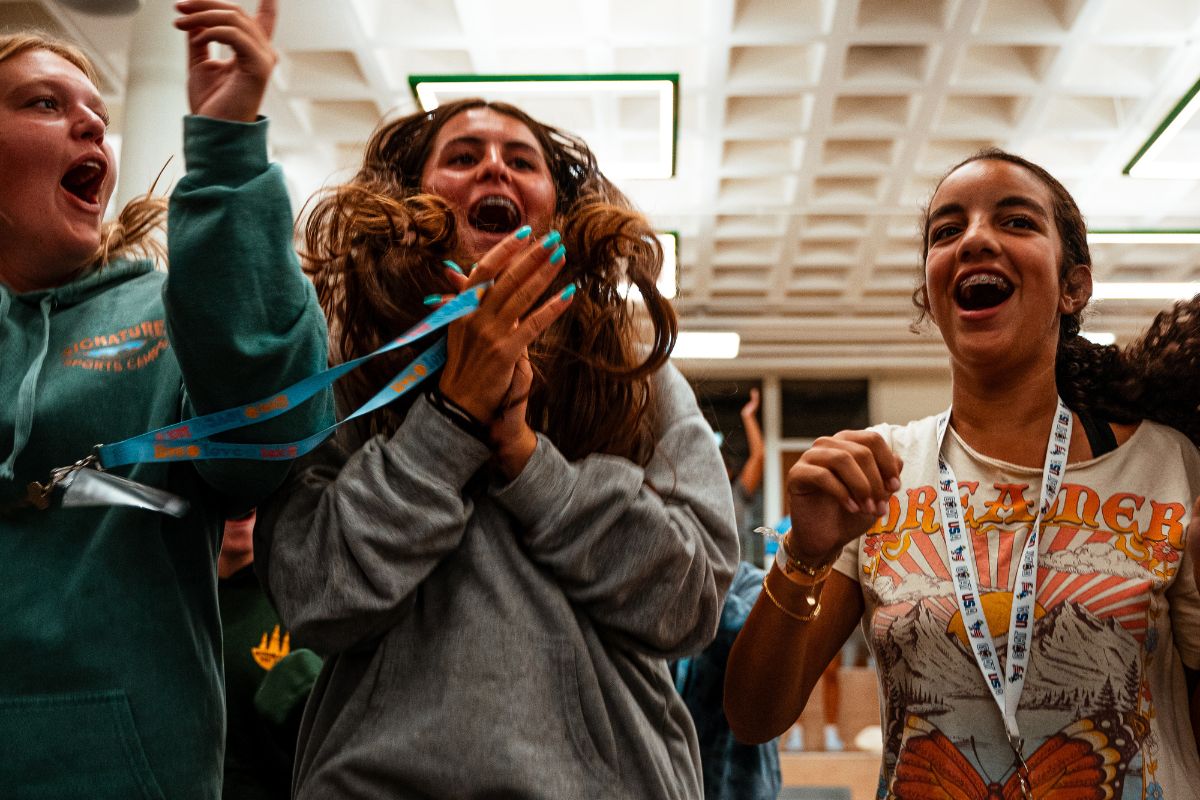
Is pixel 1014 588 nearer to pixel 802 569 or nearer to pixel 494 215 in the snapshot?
pixel 802 569

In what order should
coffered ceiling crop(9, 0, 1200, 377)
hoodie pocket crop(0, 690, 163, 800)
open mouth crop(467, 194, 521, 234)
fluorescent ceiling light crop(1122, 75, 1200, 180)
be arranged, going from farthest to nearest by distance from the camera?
1. fluorescent ceiling light crop(1122, 75, 1200, 180)
2. coffered ceiling crop(9, 0, 1200, 377)
3. open mouth crop(467, 194, 521, 234)
4. hoodie pocket crop(0, 690, 163, 800)

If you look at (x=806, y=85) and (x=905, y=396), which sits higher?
(x=806, y=85)

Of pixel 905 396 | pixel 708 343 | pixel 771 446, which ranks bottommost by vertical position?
pixel 771 446

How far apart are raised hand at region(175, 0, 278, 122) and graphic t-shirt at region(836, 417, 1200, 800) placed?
3.76 feet

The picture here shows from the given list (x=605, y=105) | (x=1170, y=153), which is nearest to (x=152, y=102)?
(x=605, y=105)

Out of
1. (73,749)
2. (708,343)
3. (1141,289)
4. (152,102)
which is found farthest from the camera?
(708,343)

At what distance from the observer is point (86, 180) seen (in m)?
1.44

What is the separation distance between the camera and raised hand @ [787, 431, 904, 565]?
4.37 ft

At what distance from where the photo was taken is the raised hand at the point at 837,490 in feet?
4.37

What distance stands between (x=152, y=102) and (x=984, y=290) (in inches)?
160

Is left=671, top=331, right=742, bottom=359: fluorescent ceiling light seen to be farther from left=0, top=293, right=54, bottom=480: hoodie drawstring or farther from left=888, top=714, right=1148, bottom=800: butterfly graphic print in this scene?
left=0, top=293, right=54, bottom=480: hoodie drawstring

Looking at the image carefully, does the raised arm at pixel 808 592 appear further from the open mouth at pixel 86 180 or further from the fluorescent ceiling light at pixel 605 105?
the fluorescent ceiling light at pixel 605 105

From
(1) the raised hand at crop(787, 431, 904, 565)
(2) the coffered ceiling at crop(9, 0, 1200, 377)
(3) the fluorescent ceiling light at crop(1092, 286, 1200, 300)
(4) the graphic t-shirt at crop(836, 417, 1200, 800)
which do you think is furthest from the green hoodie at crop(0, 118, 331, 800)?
(3) the fluorescent ceiling light at crop(1092, 286, 1200, 300)

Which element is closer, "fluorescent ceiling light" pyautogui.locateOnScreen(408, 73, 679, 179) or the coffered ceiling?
"fluorescent ceiling light" pyautogui.locateOnScreen(408, 73, 679, 179)
